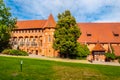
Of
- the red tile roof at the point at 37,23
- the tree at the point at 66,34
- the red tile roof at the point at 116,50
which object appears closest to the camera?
the tree at the point at 66,34

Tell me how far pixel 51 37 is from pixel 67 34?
1474cm

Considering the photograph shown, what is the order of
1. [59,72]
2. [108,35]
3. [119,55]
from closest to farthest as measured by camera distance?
1. [59,72]
2. [119,55]
3. [108,35]

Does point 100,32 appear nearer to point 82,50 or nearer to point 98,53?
point 98,53

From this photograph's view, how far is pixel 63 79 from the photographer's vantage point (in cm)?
2242

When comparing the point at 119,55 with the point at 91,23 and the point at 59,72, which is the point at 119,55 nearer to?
the point at 91,23

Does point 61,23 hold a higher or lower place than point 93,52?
higher

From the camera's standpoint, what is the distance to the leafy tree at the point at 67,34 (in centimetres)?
5406

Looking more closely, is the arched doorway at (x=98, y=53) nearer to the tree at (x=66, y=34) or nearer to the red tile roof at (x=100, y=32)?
the red tile roof at (x=100, y=32)

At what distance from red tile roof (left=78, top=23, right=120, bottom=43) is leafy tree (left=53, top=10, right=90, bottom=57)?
11.9 metres

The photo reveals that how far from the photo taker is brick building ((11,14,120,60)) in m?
66.2

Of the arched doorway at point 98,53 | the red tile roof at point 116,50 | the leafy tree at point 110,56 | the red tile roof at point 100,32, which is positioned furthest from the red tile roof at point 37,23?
the red tile roof at point 116,50

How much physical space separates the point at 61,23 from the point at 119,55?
16.5 metres

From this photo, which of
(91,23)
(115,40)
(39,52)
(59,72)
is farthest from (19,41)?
(59,72)

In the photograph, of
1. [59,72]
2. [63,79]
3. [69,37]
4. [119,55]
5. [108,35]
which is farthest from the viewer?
[108,35]
